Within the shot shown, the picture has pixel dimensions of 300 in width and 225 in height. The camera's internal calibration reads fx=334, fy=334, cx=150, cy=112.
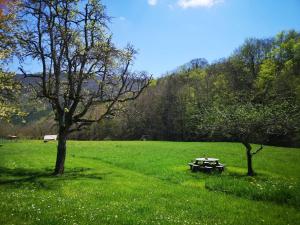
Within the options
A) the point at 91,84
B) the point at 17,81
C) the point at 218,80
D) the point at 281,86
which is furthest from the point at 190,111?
the point at 17,81

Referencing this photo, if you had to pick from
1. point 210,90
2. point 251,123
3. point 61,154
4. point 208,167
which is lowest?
point 208,167

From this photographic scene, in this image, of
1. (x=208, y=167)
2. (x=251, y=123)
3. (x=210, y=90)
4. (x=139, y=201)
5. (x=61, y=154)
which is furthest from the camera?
(x=210, y=90)

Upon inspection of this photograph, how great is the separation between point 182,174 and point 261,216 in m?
14.6

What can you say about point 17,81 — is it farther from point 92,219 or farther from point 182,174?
point 92,219

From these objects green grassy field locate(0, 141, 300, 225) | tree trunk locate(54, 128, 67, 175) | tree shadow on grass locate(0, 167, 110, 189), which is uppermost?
tree trunk locate(54, 128, 67, 175)

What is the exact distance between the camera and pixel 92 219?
1226 centimetres

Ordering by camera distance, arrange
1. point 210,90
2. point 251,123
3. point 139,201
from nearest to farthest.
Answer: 1. point 139,201
2. point 251,123
3. point 210,90

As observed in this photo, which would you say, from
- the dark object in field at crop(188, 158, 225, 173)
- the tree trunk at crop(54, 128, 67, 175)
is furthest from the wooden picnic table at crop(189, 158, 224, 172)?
the tree trunk at crop(54, 128, 67, 175)

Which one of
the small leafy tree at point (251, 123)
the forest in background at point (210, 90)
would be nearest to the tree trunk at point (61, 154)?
the small leafy tree at point (251, 123)

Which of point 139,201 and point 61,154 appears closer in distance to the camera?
point 139,201

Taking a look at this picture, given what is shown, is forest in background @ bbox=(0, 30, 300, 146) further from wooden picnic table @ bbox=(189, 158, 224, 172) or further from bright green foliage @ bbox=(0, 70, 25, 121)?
bright green foliage @ bbox=(0, 70, 25, 121)

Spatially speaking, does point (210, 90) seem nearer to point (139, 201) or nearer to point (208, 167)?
point (208, 167)

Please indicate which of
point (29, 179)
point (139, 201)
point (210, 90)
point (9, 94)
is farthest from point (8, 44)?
point (210, 90)

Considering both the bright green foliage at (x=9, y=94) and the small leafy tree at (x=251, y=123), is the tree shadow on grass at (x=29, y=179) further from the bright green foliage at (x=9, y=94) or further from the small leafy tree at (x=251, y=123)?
the small leafy tree at (x=251, y=123)
